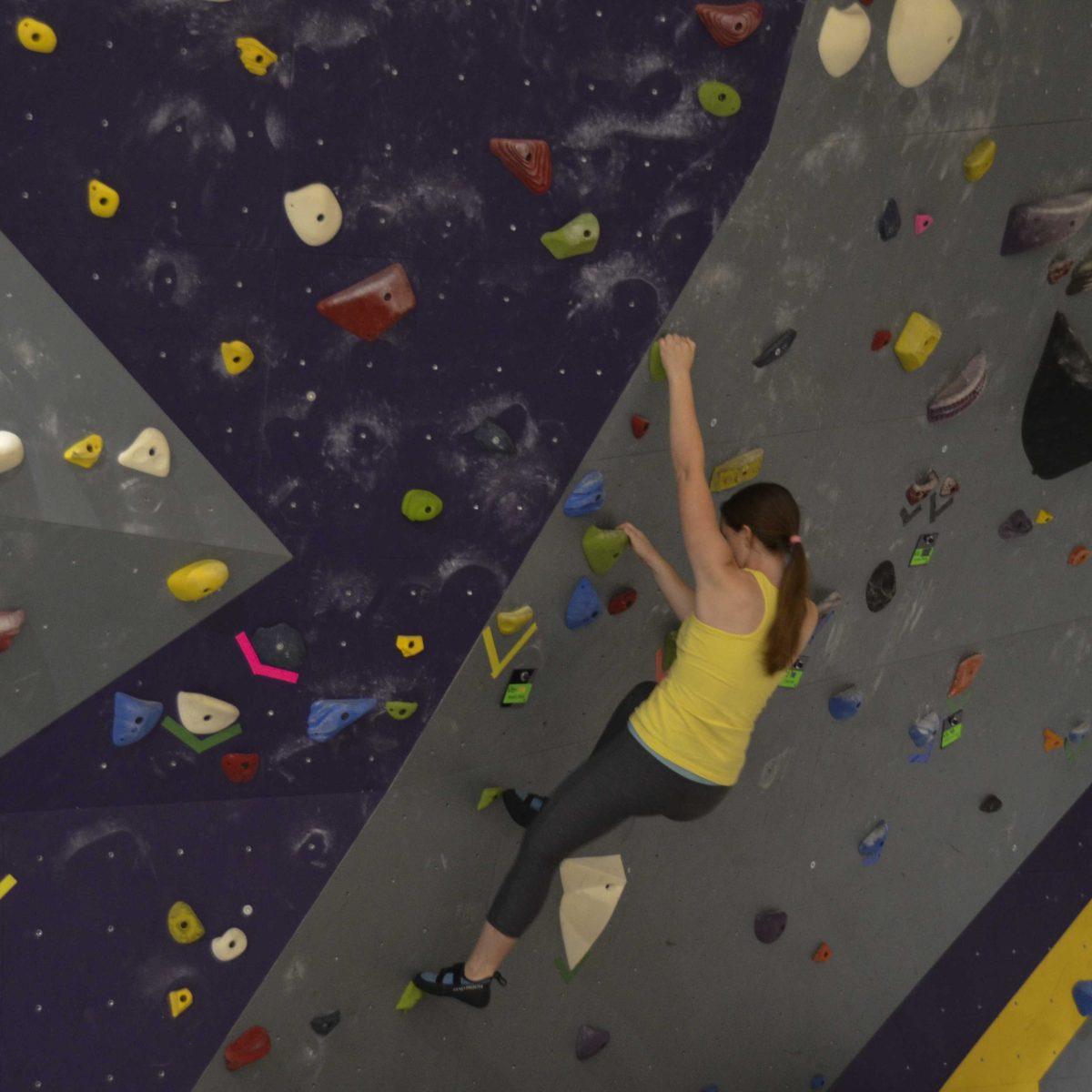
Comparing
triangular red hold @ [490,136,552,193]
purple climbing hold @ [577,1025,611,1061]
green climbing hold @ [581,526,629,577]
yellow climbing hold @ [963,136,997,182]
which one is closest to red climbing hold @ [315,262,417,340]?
triangular red hold @ [490,136,552,193]

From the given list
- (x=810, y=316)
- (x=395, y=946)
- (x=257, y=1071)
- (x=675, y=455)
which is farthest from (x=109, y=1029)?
(x=810, y=316)

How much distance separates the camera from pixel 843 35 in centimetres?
237

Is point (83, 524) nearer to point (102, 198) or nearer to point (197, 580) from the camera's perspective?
point (197, 580)

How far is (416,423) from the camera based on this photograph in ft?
7.53

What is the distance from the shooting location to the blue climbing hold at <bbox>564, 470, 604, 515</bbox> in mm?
2443

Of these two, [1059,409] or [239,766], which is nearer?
[239,766]

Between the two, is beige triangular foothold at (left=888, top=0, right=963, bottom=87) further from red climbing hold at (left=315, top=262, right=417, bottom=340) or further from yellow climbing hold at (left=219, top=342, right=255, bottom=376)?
yellow climbing hold at (left=219, top=342, right=255, bottom=376)

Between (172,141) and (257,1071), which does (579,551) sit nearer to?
(172,141)

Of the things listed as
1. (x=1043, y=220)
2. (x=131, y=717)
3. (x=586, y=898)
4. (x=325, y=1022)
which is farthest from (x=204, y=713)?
(x=1043, y=220)

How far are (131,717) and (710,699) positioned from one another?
3.41 ft

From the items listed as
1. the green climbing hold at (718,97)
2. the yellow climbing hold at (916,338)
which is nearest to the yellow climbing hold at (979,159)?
the yellow climbing hold at (916,338)

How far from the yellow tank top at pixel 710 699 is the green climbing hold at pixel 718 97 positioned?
34.9 inches

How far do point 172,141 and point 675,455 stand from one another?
1.01 meters

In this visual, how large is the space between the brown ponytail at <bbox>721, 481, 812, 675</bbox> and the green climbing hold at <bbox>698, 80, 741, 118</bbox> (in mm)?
726
